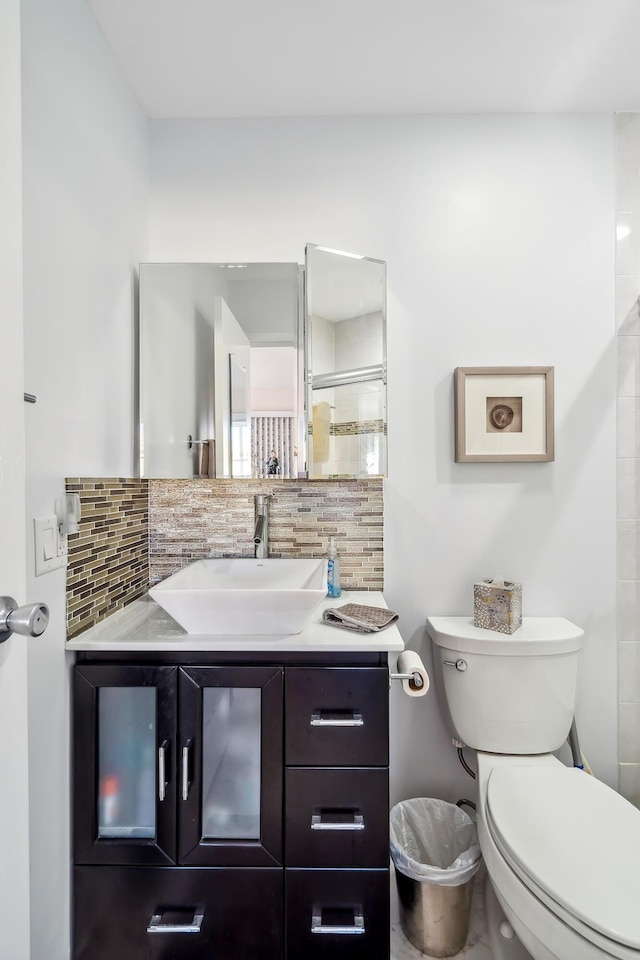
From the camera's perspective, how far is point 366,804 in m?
1.23

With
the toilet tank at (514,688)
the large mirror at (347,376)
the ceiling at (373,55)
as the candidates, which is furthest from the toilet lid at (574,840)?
the ceiling at (373,55)

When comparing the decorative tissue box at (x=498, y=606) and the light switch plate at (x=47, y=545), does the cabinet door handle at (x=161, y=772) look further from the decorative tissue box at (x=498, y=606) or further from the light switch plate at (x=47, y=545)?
the decorative tissue box at (x=498, y=606)

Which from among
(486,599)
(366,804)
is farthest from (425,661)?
(366,804)

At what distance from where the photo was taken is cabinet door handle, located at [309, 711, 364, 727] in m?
1.24

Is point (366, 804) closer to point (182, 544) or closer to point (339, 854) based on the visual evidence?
point (339, 854)

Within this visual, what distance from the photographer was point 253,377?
163cm

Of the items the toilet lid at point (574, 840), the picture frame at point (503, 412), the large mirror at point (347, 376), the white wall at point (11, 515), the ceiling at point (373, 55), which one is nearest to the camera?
the white wall at point (11, 515)

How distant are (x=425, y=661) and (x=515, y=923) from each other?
0.73 metres

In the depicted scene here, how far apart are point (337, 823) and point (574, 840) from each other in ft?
1.72

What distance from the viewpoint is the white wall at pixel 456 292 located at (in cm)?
172

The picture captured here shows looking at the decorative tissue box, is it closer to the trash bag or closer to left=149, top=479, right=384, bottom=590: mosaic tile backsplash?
left=149, top=479, right=384, bottom=590: mosaic tile backsplash

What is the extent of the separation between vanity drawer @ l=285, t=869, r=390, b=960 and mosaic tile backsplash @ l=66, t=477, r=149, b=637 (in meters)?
0.83

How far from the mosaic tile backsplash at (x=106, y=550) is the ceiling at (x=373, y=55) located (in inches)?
49.2

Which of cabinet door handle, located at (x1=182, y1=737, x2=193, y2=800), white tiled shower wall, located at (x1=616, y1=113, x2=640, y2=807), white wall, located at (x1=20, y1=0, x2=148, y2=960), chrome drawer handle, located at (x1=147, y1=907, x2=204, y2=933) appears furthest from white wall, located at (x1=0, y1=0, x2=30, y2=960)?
white tiled shower wall, located at (x1=616, y1=113, x2=640, y2=807)
